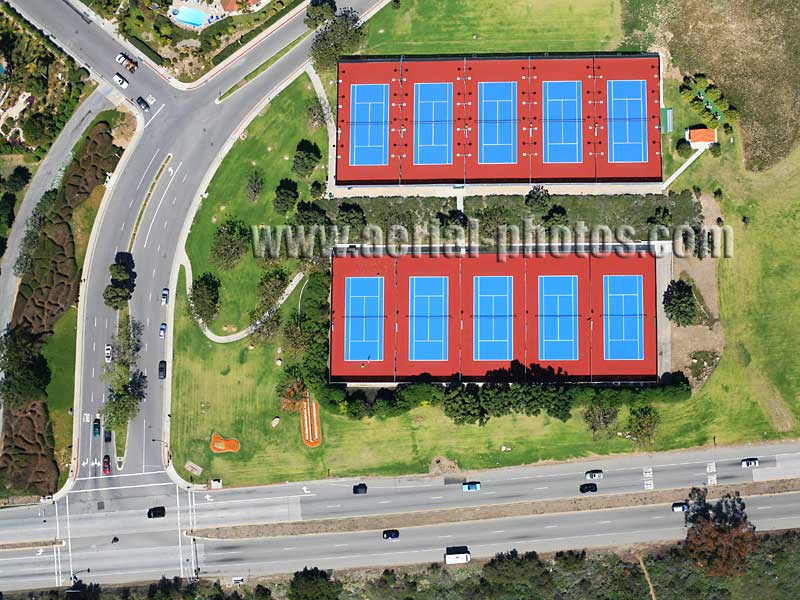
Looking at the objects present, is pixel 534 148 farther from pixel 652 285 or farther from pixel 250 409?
pixel 250 409

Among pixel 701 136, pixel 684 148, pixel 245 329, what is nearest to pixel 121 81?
pixel 245 329

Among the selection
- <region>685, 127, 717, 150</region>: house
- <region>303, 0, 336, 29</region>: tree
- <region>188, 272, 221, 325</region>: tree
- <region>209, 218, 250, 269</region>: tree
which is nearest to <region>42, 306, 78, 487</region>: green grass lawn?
<region>188, 272, 221, 325</region>: tree

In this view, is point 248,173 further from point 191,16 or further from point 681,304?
point 681,304

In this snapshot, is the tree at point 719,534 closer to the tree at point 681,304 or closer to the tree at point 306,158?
the tree at point 681,304

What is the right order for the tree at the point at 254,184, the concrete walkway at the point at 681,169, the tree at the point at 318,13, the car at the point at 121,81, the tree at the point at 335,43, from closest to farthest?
the concrete walkway at the point at 681,169 → the tree at the point at 335,43 → the tree at the point at 254,184 → the tree at the point at 318,13 → the car at the point at 121,81

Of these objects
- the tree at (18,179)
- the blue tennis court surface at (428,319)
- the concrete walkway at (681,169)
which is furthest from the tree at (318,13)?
the concrete walkway at (681,169)

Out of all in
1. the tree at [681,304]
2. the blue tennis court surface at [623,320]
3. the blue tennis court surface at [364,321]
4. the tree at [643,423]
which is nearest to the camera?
the tree at [681,304]

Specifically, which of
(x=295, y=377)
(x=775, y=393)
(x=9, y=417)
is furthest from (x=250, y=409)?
(x=775, y=393)
